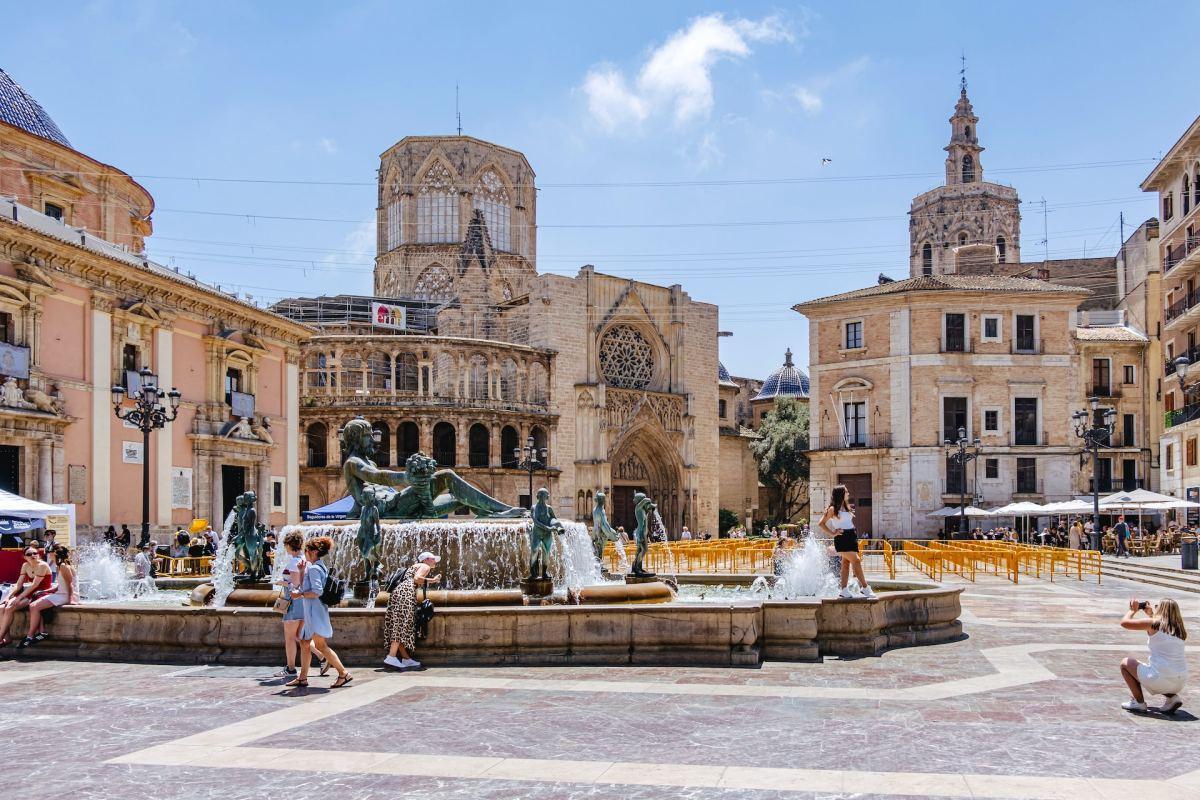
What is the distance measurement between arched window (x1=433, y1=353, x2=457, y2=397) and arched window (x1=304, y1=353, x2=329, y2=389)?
469 cm

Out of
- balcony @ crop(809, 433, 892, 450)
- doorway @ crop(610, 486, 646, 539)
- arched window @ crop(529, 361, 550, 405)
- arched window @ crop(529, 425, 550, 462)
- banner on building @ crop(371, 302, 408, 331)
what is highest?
banner on building @ crop(371, 302, 408, 331)

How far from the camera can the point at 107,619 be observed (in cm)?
1175

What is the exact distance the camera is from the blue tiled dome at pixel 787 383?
80688 millimetres

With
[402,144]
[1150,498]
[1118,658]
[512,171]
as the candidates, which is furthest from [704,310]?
[1118,658]

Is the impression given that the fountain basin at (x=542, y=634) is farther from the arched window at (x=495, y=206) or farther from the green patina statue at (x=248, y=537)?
the arched window at (x=495, y=206)

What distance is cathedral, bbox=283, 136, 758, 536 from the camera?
159ft

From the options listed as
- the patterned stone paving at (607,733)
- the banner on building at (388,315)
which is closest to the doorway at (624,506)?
the banner on building at (388,315)

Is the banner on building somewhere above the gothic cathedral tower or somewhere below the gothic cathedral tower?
below

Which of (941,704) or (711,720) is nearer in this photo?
(711,720)

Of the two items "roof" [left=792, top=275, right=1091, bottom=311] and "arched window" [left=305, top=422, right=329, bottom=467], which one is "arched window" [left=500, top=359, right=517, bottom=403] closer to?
"arched window" [left=305, top=422, right=329, bottom=467]

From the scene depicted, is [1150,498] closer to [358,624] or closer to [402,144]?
[358,624]

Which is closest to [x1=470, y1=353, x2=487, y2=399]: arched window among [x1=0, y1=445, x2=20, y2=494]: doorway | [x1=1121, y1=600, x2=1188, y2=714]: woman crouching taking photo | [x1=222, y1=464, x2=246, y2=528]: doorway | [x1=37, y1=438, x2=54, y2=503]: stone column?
[x1=222, y1=464, x2=246, y2=528]: doorway

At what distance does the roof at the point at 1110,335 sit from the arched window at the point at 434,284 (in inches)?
1241

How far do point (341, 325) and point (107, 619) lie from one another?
41645mm
